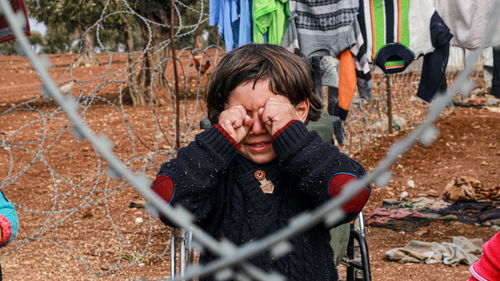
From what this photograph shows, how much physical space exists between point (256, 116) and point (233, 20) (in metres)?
2.98

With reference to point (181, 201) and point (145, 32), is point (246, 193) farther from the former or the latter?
point (145, 32)

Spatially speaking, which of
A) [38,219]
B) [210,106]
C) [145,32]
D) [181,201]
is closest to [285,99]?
[210,106]

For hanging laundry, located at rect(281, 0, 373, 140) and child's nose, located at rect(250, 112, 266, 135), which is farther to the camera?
hanging laundry, located at rect(281, 0, 373, 140)

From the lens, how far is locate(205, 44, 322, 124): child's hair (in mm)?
1552

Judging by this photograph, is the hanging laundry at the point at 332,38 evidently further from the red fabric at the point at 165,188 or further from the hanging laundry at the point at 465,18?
the red fabric at the point at 165,188

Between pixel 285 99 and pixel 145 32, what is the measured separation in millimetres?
9269

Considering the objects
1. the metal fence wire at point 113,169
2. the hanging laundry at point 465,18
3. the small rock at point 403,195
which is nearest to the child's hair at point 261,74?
the metal fence wire at point 113,169

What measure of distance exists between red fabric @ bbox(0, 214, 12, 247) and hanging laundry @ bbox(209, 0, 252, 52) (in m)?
2.72

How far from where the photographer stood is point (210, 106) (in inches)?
66.7

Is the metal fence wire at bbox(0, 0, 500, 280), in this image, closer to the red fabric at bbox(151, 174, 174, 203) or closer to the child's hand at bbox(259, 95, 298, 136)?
the red fabric at bbox(151, 174, 174, 203)

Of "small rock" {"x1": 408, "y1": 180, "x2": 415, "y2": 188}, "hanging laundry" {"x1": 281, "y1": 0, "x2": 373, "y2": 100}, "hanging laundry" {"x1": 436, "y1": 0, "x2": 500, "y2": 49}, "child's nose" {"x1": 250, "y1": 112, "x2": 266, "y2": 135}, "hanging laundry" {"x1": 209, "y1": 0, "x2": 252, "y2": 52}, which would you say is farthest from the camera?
"small rock" {"x1": 408, "y1": 180, "x2": 415, "y2": 188}

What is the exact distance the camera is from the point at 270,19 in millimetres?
4184

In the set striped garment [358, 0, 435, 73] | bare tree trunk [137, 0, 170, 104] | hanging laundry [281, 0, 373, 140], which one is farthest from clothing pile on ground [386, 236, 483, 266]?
bare tree trunk [137, 0, 170, 104]

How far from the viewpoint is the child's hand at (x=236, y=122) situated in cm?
139
